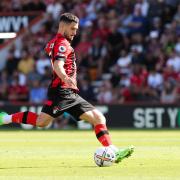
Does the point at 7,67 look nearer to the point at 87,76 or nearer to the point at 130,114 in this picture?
the point at 87,76

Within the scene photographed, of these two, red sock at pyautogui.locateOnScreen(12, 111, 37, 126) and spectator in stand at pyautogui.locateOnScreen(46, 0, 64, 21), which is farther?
spectator in stand at pyautogui.locateOnScreen(46, 0, 64, 21)

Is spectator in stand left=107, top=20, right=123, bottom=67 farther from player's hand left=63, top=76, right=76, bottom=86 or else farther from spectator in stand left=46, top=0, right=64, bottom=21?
player's hand left=63, top=76, right=76, bottom=86

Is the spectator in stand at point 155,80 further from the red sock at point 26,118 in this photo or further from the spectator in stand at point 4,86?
the red sock at point 26,118

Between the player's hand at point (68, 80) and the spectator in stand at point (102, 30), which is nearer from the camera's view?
the player's hand at point (68, 80)
